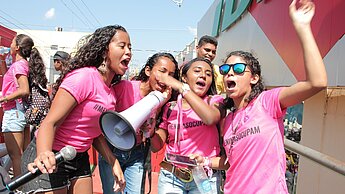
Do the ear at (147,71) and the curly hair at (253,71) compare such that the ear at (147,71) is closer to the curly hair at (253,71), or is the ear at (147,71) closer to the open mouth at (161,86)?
the open mouth at (161,86)

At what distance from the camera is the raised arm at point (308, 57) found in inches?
71.6

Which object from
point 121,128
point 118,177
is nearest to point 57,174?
point 118,177

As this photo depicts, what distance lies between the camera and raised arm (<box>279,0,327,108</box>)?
182 cm

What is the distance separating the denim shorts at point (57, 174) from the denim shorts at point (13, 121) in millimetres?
2133

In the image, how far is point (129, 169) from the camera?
3.24m

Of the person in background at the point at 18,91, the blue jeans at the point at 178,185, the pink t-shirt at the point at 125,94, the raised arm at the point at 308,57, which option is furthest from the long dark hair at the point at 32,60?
the raised arm at the point at 308,57

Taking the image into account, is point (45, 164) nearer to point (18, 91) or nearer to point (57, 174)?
point (57, 174)

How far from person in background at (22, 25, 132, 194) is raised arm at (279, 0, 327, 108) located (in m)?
1.20

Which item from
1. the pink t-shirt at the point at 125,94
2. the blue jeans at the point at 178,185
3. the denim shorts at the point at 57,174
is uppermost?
the pink t-shirt at the point at 125,94

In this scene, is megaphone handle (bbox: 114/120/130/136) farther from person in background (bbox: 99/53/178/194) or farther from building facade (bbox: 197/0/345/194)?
building facade (bbox: 197/0/345/194)

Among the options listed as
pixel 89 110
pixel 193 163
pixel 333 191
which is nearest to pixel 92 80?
pixel 89 110

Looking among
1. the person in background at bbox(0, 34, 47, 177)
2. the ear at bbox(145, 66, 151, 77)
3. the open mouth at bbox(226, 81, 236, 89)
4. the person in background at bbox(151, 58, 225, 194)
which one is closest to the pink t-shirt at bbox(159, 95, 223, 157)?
the person in background at bbox(151, 58, 225, 194)

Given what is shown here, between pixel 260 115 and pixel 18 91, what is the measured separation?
3.22 meters

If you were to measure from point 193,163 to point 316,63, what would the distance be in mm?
1173
